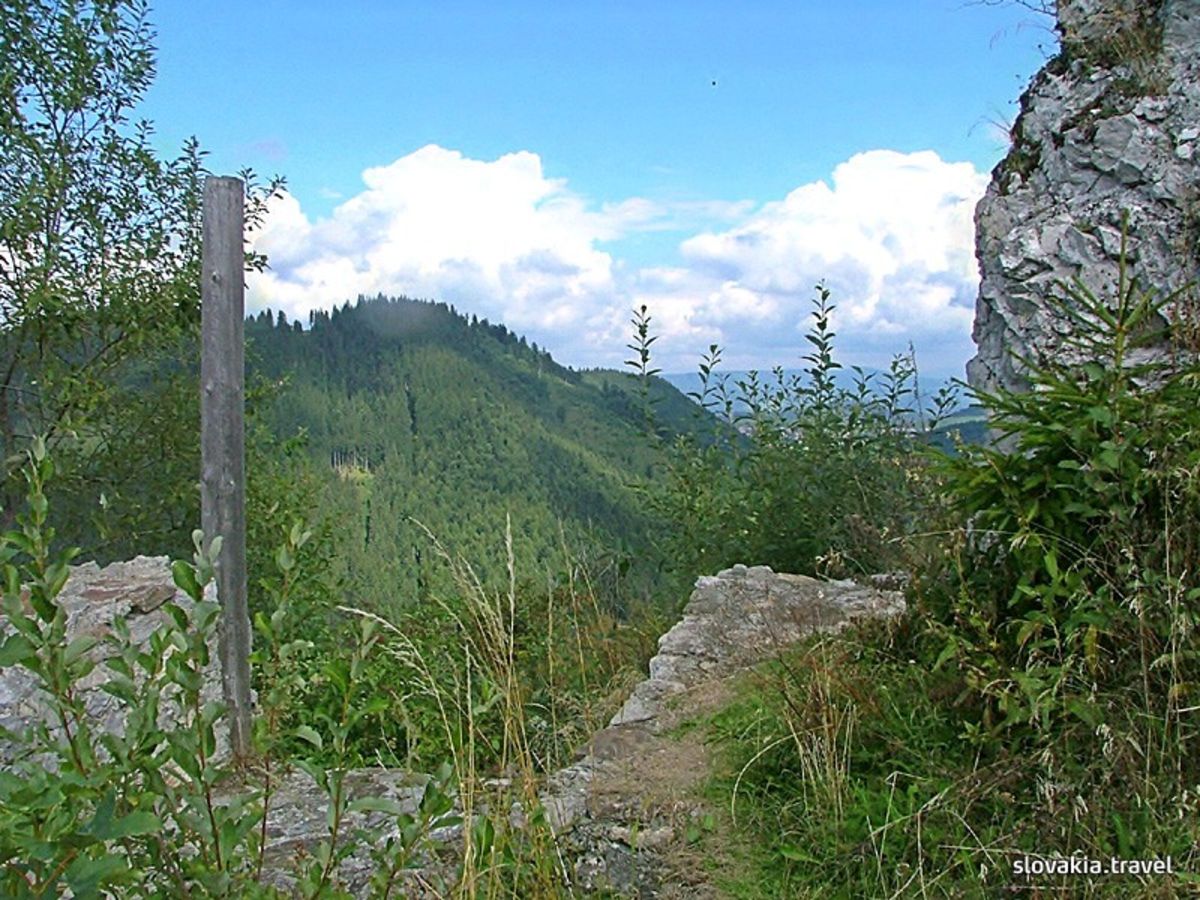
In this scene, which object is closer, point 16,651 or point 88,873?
point 88,873

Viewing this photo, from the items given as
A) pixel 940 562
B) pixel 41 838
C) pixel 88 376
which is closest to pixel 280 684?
pixel 41 838

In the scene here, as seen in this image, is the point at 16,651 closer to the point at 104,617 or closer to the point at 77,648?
the point at 77,648

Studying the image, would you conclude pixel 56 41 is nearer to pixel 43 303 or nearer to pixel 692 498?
pixel 43 303

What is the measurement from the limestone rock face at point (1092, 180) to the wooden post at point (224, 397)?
13.5ft

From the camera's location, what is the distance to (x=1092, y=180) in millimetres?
5730

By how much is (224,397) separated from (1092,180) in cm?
492

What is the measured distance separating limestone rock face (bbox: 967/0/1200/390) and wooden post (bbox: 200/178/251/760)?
412cm

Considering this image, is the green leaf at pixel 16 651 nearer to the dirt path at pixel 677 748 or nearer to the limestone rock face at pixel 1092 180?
the dirt path at pixel 677 748

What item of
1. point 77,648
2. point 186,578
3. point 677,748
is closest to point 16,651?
point 77,648

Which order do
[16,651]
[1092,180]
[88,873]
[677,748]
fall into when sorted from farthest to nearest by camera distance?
[1092,180]
[677,748]
[16,651]
[88,873]

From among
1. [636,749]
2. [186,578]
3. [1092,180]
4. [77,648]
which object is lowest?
[636,749]

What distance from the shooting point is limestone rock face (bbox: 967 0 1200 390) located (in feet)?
17.5

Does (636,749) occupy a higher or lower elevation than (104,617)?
lower

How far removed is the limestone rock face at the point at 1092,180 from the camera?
5.34 metres
